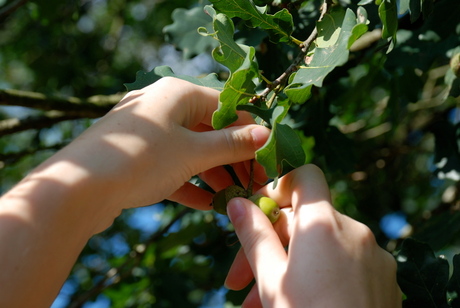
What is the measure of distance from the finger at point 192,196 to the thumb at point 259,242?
0.96 feet

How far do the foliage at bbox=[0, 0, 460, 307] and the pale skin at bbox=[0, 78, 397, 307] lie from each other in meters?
0.10

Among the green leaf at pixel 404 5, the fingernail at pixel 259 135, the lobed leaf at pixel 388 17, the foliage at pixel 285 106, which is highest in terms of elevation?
the lobed leaf at pixel 388 17

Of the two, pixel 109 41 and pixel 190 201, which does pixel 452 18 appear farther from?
pixel 109 41

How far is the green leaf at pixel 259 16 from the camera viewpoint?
1518mm

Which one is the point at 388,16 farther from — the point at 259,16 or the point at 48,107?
the point at 48,107

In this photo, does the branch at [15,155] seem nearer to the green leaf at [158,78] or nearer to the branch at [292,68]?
the green leaf at [158,78]

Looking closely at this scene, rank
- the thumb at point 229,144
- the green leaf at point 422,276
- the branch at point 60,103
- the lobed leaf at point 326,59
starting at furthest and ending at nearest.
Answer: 1. the branch at point 60,103
2. the green leaf at point 422,276
3. the thumb at point 229,144
4. the lobed leaf at point 326,59

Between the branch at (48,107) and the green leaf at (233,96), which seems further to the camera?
the branch at (48,107)

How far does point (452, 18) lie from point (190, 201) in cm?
125

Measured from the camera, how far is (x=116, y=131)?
1.26 m

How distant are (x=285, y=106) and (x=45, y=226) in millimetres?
632

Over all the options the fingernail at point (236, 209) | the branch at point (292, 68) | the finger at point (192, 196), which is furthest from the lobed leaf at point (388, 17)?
the finger at point (192, 196)

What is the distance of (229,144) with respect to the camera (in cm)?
142

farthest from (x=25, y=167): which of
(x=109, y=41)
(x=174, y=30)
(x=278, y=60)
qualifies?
(x=278, y=60)
